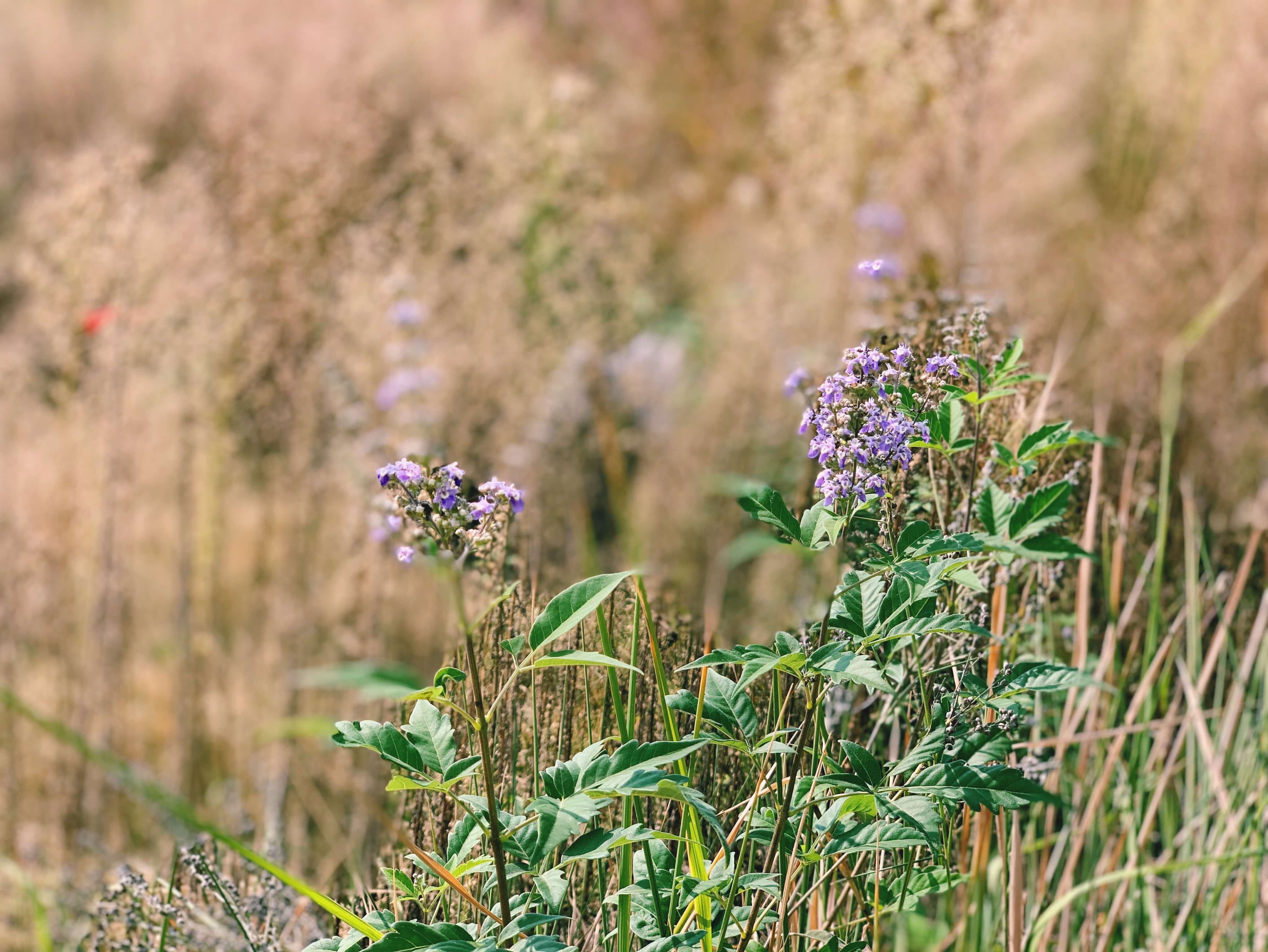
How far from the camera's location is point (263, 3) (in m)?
5.54

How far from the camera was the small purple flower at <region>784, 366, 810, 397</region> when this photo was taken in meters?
0.95

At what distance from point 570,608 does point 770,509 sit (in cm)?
15

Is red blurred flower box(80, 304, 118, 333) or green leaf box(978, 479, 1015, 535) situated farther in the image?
red blurred flower box(80, 304, 118, 333)

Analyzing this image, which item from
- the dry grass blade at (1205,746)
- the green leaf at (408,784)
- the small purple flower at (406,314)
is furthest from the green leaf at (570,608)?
the small purple flower at (406,314)

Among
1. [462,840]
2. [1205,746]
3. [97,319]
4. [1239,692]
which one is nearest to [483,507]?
[462,840]

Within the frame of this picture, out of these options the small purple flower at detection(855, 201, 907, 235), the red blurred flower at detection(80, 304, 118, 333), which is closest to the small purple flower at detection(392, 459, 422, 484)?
the red blurred flower at detection(80, 304, 118, 333)

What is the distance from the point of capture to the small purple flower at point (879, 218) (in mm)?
3775

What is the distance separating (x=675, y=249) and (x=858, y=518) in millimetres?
5222

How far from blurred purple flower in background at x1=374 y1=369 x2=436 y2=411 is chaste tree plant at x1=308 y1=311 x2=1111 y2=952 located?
1.85 m

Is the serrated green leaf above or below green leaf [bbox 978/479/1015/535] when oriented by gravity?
below

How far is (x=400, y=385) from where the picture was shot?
2816 mm

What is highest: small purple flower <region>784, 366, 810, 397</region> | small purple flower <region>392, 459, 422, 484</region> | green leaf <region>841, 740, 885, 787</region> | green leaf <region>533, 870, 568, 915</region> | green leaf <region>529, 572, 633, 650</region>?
small purple flower <region>784, 366, 810, 397</region>

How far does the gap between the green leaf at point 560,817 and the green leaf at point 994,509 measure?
1.27 feet

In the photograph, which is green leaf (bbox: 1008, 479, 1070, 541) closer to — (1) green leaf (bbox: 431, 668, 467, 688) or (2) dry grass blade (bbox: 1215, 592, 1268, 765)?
(1) green leaf (bbox: 431, 668, 467, 688)
